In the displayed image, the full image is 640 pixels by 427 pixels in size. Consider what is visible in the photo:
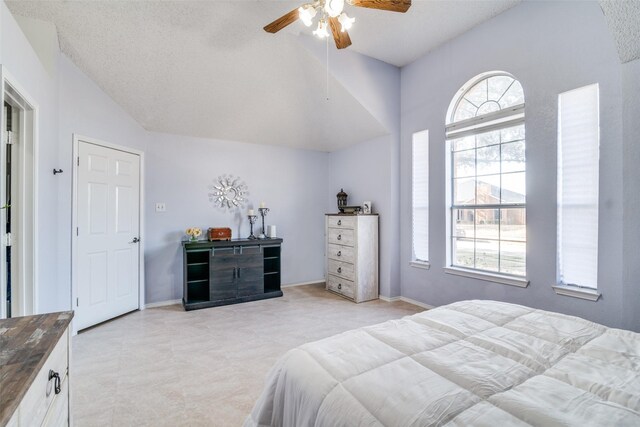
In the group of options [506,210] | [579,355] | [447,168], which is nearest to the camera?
[579,355]

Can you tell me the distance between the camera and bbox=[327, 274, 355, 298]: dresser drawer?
13.9 ft

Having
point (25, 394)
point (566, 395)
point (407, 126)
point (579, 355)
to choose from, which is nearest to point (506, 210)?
point (407, 126)

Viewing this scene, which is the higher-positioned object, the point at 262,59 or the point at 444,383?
the point at 262,59

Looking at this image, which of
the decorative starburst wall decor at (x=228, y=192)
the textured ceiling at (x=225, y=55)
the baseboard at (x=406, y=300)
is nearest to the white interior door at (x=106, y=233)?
the textured ceiling at (x=225, y=55)

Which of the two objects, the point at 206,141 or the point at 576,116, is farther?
the point at 206,141

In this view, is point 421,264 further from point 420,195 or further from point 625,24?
point 625,24

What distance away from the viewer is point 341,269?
14.6 feet

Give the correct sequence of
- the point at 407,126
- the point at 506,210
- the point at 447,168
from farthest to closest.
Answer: the point at 407,126
the point at 447,168
the point at 506,210

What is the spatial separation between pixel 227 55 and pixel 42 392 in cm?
324

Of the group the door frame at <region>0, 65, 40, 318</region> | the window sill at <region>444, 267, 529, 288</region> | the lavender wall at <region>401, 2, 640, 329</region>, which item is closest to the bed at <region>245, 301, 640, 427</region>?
the lavender wall at <region>401, 2, 640, 329</region>

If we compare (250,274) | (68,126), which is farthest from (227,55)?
(250,274)

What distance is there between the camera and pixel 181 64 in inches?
129

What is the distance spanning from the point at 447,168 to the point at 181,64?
3172mm

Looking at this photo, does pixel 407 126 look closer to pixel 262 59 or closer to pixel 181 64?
pixel 262 59
